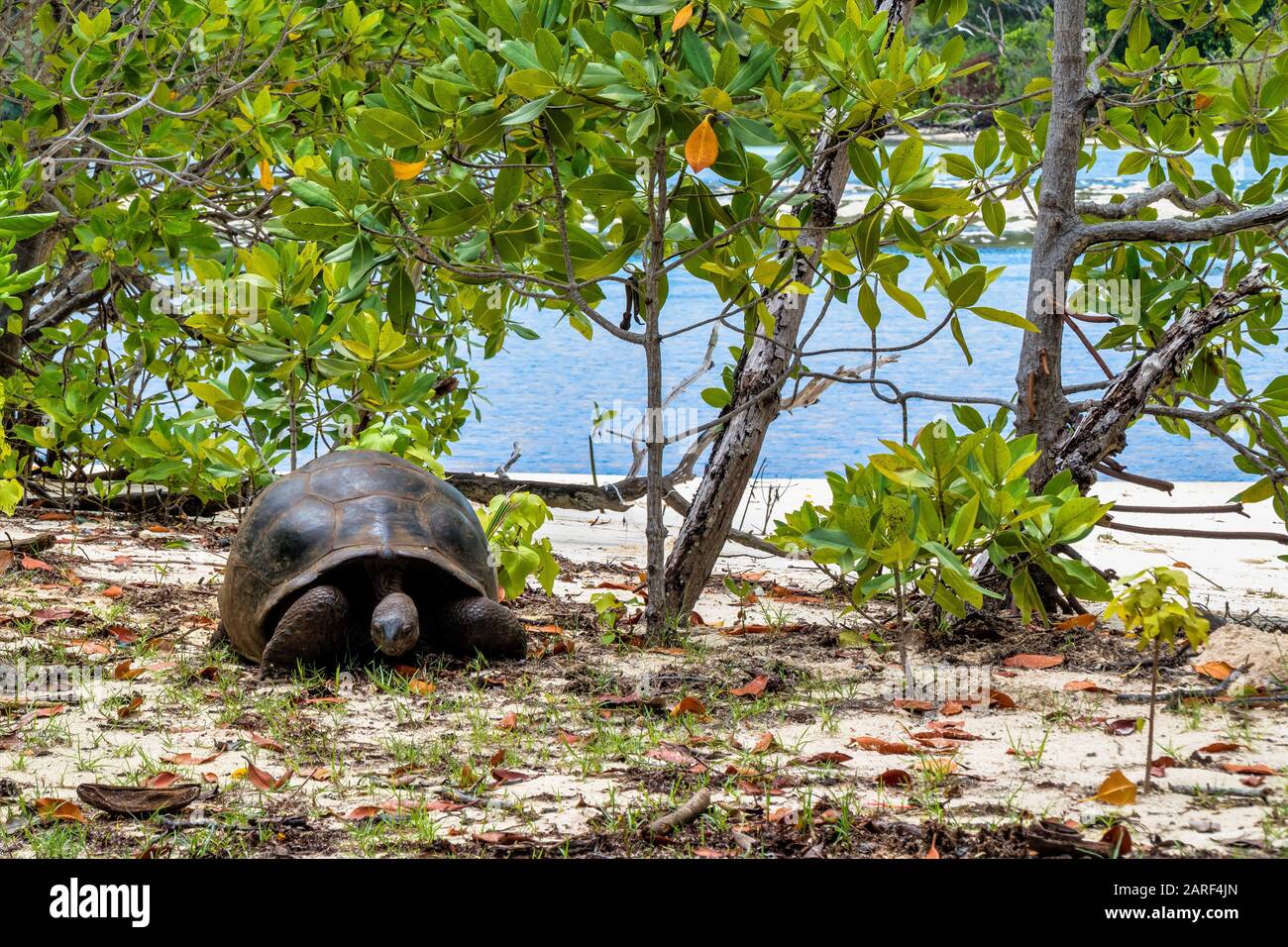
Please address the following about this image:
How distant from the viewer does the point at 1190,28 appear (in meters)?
4.52

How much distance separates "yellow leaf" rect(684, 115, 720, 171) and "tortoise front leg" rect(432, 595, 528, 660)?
1465 mm

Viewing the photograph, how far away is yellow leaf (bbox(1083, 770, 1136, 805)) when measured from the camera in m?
2.35

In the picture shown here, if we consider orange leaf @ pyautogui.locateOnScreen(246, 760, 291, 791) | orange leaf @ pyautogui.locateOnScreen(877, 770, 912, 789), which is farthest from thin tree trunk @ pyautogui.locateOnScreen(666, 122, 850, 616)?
orange leaf @ pyautogui.locateOnScreen(246, 760, 291, 791)

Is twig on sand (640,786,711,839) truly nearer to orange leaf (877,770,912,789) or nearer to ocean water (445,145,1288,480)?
orange leaf (877,770,912,789)

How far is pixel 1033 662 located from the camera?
11.7 feet

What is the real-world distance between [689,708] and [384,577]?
116 cm

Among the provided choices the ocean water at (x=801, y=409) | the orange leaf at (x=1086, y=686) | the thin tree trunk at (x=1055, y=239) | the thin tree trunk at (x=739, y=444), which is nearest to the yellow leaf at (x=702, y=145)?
the thin tree trunk at (x=739, y=444)

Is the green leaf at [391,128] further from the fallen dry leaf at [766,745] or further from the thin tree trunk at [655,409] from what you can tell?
the fallen dry leaf at [766,745]

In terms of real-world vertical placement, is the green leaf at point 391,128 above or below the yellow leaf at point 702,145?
above

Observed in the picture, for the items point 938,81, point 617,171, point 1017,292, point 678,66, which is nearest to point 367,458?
point 617,171

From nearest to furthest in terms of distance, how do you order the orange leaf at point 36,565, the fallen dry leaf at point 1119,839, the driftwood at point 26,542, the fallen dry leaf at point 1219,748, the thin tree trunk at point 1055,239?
the fallen dry leaf at point 1119,839
the fallen dry leaf at point 1219,748
the thin tree trunk at point 1055,239
the orange leaf at point 36,565
the driftwood at point 26,542

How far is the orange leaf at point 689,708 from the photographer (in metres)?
3.09
